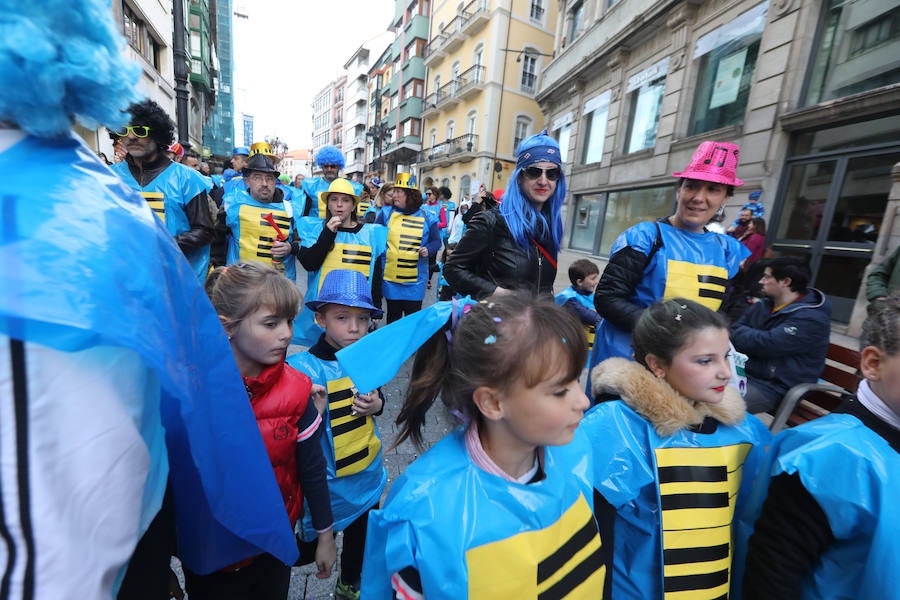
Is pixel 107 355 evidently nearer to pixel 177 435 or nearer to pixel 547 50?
pixel 177 435

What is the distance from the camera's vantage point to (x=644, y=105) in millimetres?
11844

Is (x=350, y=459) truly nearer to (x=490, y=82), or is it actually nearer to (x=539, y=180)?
(x=539, y=180)

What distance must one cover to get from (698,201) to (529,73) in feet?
82.0

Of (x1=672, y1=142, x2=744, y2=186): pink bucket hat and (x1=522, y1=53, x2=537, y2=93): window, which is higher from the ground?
(x1=522, y1=53, x2=537, y2=93): window

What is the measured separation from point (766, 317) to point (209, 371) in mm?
3689

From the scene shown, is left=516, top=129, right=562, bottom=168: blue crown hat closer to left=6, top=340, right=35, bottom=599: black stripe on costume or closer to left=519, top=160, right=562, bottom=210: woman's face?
left=519, top=160, right=562, bottom=210: woman's face

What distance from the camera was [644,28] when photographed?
1134 centimetres

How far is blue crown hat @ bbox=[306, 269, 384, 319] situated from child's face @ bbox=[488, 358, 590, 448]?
3.42ft

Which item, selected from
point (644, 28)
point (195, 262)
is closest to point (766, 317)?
point (195, 262)

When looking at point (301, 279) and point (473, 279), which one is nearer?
point (473, 279)

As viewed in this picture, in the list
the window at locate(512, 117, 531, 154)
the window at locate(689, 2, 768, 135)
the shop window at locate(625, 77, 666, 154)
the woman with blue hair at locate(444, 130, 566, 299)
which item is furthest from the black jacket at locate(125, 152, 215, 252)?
the window at locate(512, 117, 531, 154)

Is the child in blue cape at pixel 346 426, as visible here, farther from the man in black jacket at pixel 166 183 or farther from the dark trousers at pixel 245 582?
the man in black jacket at pixel 166 183

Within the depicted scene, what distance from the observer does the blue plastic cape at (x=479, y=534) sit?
1.06m

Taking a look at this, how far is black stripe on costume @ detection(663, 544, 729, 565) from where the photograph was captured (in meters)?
1.49
